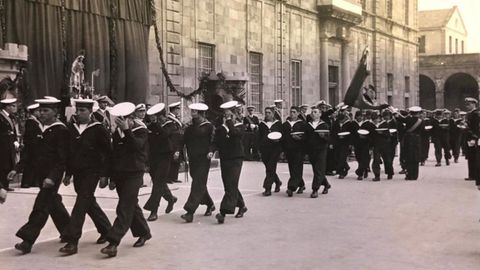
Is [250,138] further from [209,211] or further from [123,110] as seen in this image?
[123,110]

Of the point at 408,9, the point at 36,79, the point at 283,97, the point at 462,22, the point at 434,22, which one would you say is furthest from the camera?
the point at 462,22

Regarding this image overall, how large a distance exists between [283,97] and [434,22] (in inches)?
2066

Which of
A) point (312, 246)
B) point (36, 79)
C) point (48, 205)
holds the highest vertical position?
point (36, 79)

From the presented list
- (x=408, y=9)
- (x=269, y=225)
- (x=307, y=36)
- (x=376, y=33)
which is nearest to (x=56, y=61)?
(x=269, y=225)

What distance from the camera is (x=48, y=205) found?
8281 mm

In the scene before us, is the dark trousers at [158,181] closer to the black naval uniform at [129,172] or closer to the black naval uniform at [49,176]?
the black naval uniform at [129,172]

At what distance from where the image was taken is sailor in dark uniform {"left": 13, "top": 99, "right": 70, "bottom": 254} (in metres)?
8.06

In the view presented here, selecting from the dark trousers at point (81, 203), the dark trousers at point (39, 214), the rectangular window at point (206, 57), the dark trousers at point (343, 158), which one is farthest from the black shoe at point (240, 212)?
the rectangular window at point (206, 57)

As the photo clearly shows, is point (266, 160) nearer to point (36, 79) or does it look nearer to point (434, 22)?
point (36, 79)

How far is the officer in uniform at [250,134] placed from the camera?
70.8ft

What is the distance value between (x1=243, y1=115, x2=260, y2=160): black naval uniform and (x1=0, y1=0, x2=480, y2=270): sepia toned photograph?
172mm

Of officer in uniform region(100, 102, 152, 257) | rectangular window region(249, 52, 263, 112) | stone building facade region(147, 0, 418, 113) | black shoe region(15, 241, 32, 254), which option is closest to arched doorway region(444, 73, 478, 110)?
stone building facade region(147, 0, 418, 113)

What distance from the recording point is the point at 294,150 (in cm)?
1391

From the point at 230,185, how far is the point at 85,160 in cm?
299
